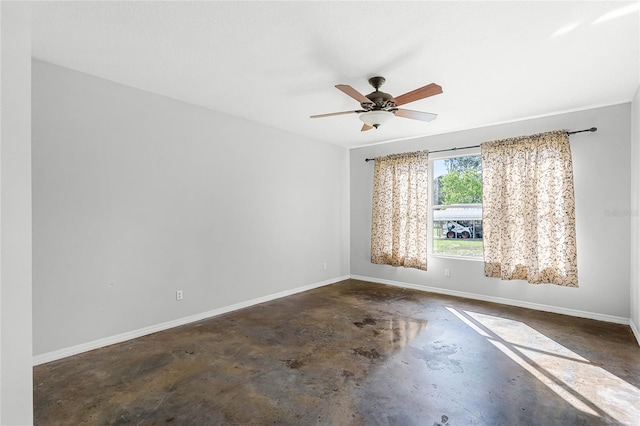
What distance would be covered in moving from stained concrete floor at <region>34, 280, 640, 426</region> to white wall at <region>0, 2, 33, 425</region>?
4.02 feet

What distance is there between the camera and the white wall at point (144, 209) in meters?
2.88

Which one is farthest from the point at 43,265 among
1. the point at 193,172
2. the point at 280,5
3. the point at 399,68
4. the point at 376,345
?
the point at 399,68

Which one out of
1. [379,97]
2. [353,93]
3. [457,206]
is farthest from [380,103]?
[457,206]

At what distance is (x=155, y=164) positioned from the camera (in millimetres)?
3580

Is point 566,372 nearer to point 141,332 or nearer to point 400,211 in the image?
point 400,211

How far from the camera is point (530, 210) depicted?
14.1 ft

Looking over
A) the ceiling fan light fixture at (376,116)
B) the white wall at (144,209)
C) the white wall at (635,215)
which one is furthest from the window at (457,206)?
the ceiling fan light fixture at (376,116)

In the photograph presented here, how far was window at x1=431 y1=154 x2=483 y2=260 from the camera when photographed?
4.97m

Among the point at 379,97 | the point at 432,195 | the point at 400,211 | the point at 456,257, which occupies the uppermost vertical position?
the point at 379,97

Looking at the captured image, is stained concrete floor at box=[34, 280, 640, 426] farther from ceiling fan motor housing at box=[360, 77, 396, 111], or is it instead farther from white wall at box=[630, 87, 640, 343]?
ceiling fan motor housing at box=[360, 77, 396, 111]

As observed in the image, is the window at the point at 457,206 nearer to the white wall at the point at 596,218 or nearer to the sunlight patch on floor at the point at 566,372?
the white wall at the point at 596,218

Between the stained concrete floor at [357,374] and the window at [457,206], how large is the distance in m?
1.34

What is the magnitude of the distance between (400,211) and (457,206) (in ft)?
3.03

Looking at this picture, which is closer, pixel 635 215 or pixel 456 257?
pixel 635 215
